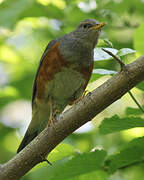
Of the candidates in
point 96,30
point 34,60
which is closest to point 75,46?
point 96,30

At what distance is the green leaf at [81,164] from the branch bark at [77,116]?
25 cm

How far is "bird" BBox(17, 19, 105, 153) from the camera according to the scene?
15.9ft

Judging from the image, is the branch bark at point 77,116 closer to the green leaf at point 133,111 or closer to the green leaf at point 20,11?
the green leaf at point 133,111

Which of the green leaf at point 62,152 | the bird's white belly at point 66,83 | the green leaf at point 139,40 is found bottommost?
the bird's white belly at point 66,83

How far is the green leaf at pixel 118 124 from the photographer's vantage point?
9.27 feet

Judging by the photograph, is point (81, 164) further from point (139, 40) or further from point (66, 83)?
point (66, 83)

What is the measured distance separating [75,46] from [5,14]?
1.34 metres

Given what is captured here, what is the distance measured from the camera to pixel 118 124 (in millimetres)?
2957

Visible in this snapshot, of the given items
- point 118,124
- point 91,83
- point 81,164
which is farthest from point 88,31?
point 81,164

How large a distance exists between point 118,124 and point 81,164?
1.42ft

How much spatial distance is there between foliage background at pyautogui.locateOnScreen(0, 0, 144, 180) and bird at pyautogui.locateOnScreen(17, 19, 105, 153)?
0.73ft

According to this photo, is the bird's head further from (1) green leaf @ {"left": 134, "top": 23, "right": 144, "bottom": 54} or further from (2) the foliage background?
(1) green leaf @ {"left": 134, "top": 23, "right": 144, "bottom": 54}

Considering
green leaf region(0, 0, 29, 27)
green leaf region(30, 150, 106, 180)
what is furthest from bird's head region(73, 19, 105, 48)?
green leaf region(30, 150, 106, 180)

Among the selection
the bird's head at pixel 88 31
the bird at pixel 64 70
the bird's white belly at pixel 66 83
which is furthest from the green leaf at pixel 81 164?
the bird's head at pixel 88 31
